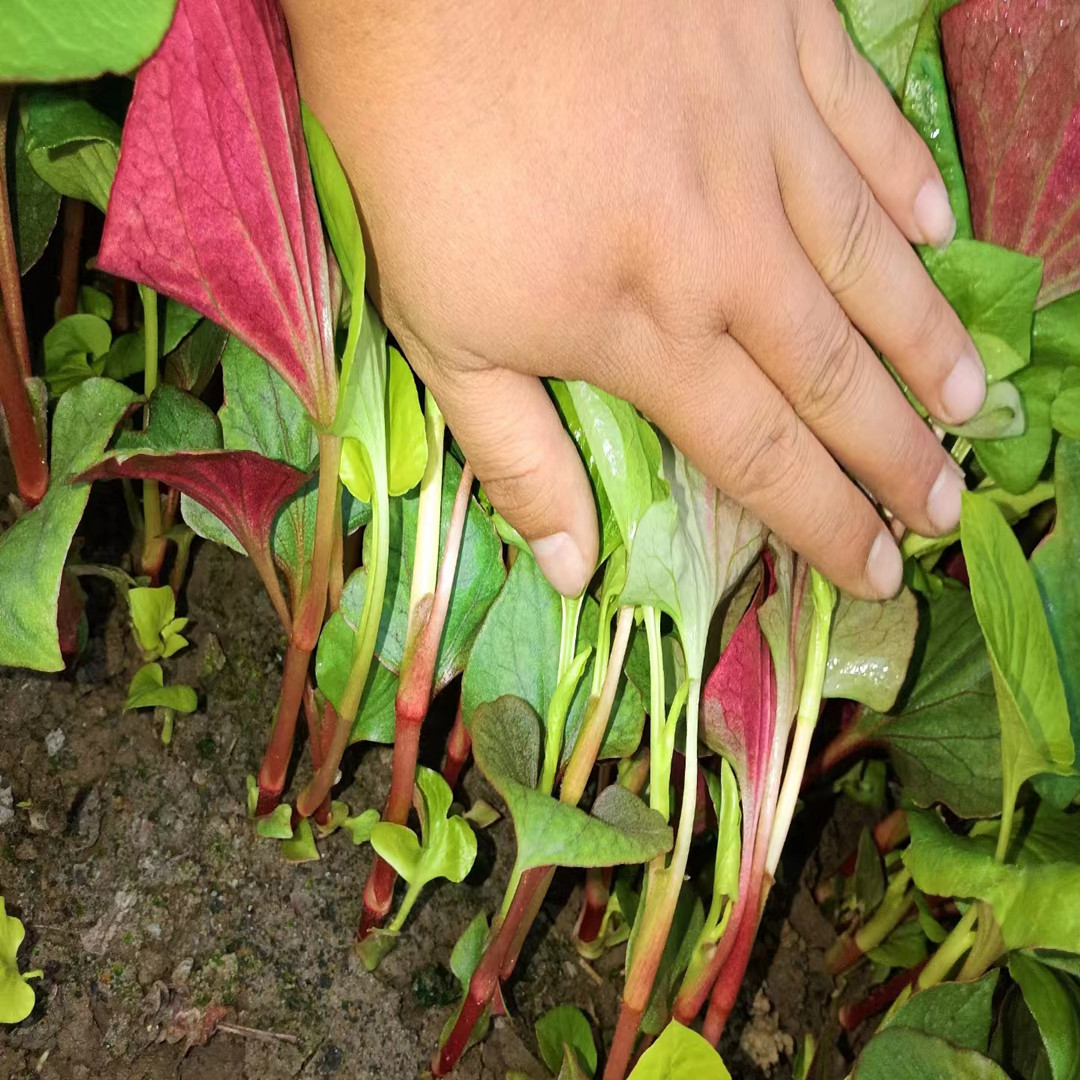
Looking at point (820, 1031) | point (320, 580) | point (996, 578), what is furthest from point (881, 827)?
point (320, 580)

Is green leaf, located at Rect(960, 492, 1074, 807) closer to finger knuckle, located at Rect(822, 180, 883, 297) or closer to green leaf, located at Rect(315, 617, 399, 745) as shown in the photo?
finger knuckle, located at Rect(822, 180, 883, 297)

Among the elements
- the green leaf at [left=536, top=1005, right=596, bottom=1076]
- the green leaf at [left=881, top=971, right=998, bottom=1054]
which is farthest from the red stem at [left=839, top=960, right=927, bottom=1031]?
the green leaf at [left=536, top=1005, right=596, bottom=1076]

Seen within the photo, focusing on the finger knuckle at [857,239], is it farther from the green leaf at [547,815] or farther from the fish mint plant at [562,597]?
the green leaf at [547,815]

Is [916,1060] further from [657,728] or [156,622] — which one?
[156,622]

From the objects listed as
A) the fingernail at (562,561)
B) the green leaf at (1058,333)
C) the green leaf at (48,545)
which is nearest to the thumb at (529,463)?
the fingernail at (562,561)

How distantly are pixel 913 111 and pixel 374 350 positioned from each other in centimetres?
38

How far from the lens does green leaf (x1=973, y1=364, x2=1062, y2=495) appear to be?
2.16 feet

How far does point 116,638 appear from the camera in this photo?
771 mm

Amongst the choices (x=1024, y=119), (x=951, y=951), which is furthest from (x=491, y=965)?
(x=1024, y=119)

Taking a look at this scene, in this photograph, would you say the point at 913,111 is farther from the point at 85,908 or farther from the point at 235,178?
the point at 85,908

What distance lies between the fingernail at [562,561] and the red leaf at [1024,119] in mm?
340

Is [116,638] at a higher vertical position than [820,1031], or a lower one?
higher

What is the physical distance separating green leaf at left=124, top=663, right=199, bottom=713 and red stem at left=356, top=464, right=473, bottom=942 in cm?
16

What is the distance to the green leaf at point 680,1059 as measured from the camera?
0.57m
